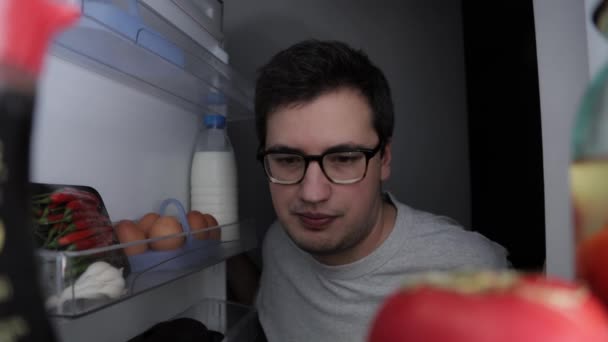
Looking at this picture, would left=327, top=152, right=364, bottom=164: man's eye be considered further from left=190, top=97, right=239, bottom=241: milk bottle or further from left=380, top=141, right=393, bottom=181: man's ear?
left=190, top=97, right=239, bottom=241: milk bottle

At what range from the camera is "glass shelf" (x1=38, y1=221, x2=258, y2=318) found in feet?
1.60

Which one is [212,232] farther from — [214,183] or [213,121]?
[213,121]

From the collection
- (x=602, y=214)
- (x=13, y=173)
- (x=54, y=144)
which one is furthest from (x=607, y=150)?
(x=54, y=144)

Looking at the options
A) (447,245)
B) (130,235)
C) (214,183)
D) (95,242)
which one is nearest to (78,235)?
(95,242)

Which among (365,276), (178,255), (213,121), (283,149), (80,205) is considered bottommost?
(365,276)

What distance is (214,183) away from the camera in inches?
44.9

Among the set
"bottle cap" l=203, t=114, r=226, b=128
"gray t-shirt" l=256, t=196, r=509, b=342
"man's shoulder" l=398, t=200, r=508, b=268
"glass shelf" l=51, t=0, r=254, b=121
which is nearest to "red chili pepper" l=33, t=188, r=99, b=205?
"glass shelf" l=51, t=0, r=254, b=121

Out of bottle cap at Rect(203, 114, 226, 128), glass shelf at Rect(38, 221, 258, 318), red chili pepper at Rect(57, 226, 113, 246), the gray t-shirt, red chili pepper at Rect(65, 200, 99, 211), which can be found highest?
bottle cap at Rect(203, 114, 226, 128)

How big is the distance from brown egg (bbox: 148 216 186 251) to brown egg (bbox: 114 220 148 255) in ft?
0.08

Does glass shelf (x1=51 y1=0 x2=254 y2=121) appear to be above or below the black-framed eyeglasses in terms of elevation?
above

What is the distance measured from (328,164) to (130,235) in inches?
17.1

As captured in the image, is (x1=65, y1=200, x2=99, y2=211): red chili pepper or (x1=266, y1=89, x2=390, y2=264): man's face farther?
(x1=266, y1=89, x2=390, y2=264): man's face

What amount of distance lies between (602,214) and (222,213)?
1045 millimetres

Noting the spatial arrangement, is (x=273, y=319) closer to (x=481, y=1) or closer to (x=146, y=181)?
(x=146, y=181)
